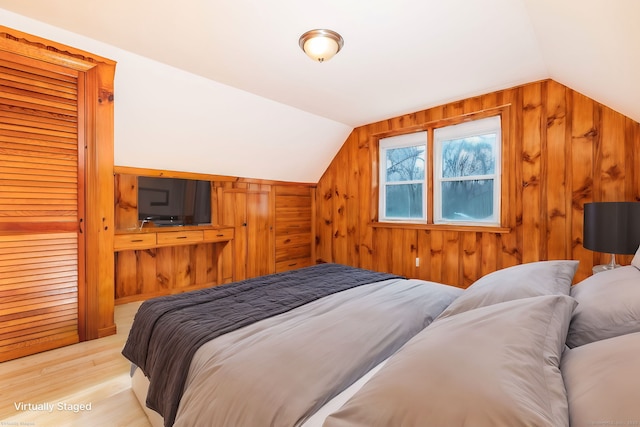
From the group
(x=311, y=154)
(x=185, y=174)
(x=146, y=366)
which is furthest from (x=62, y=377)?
(x=311, y=154)

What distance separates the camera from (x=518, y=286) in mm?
1265

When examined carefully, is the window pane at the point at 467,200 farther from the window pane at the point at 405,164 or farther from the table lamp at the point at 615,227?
the table lamp at the point at 615,227

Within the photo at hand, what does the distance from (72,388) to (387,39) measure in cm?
315

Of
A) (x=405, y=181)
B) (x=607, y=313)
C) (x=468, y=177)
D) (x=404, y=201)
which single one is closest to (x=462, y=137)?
(x=468, y=177)

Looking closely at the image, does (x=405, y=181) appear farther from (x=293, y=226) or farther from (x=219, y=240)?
(x=219, y=240)

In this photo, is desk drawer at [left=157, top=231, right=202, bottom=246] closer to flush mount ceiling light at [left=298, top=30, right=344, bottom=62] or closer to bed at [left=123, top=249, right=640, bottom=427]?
bed at [left=123, top=249, right=640, bottom=427]

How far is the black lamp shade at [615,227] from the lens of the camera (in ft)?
6.61

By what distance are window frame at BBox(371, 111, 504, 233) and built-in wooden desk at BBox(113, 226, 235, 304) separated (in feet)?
7.12

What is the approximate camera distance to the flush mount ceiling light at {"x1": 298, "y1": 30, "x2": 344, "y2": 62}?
2.08 m

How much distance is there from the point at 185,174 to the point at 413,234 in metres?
2.98

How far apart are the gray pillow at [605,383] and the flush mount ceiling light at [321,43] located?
2.17 meters

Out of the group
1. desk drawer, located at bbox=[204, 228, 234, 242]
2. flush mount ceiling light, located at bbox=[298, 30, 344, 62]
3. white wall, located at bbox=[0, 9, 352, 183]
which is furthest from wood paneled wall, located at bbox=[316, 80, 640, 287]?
desk drawer, located at bbox=[204, 228, 234, 242]

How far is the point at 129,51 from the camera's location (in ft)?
7.93

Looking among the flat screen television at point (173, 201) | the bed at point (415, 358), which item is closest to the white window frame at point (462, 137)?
the bed at point (415, 358)
